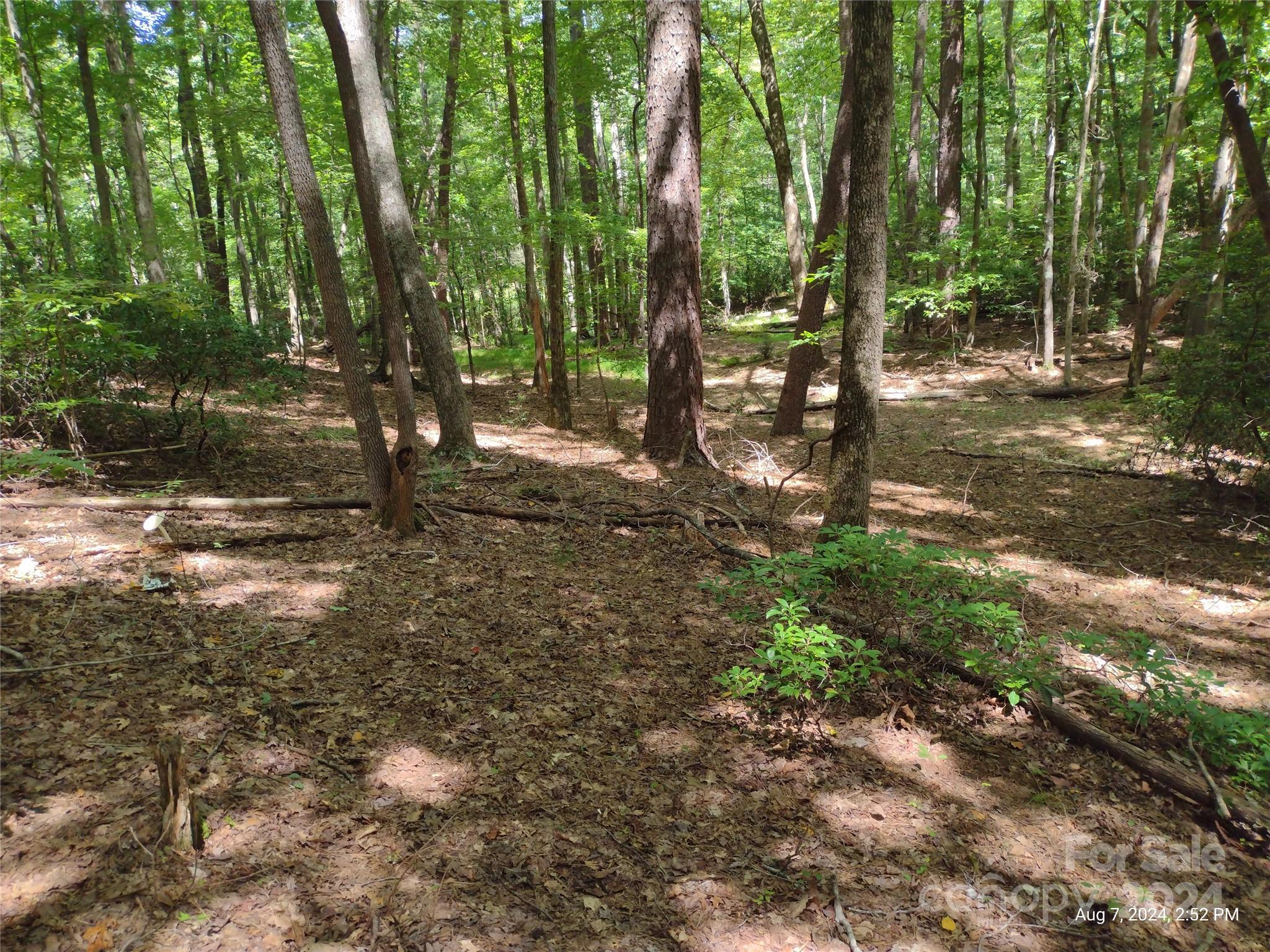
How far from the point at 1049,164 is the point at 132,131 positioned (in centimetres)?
1815

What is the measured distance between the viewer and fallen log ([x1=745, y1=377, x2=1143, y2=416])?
1300 cm

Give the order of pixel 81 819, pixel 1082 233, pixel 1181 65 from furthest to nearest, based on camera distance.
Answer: pixel 1082 233, pixel 1181 65, pixel 81 819

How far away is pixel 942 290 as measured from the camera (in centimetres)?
1123

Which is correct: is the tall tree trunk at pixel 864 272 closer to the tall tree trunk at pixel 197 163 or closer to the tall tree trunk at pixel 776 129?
the tall tree trunk at pixel 776 129

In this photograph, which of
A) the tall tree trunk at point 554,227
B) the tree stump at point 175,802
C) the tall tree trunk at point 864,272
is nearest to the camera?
the tree stump at point 175,802

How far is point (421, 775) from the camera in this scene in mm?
3100

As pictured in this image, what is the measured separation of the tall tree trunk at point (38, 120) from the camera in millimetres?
9930

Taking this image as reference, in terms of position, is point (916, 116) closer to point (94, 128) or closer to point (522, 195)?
point (522, 195)

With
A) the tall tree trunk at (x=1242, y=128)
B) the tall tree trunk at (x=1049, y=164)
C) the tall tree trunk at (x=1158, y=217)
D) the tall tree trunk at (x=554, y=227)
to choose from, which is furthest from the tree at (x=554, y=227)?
the tall tree trunk at (x=1049, y=164)

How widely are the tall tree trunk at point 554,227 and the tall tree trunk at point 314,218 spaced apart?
5060 millimetres

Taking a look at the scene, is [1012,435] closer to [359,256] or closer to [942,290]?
[942,290]

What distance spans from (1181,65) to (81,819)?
52.9ft

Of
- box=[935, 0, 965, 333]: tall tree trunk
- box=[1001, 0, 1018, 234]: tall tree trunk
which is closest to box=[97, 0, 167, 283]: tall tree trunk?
box=[935, 0, 965, 333]: tall tree trunk

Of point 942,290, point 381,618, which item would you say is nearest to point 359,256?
point 942,290
